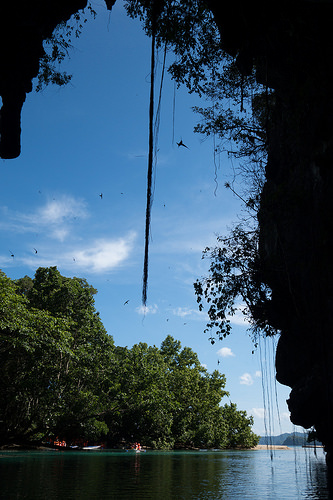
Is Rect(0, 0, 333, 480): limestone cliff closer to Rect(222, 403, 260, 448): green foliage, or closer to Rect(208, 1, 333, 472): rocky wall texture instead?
Rect(208, 1, 333, 472): rocky wall texture

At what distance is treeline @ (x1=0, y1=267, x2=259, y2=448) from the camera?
23.1 meters

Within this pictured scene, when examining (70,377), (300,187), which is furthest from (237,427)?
(300,187)

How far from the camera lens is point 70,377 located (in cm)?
2827

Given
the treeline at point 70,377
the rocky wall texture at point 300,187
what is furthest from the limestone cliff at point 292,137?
the treeline at point 70,377

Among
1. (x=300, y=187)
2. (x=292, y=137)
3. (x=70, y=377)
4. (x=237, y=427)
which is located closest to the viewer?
(x=300, y=187)

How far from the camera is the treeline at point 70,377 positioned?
23078 mm

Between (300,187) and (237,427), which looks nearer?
(300,187)

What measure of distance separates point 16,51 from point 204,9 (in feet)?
15.4

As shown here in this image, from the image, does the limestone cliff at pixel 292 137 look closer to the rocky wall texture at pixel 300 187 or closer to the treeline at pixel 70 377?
the rocky wall texture at pixel 300 187

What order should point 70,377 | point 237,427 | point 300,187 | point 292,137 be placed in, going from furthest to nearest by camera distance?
point 237,427
point 70,377
point 292,137
point 300,187

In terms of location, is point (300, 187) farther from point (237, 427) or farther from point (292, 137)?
point (237, 427)

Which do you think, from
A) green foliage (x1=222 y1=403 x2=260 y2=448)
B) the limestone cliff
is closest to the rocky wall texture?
the limestone cliff

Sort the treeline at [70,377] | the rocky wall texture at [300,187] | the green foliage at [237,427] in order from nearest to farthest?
the rocky wall texture at [300,187] → the treeline at [70,377] → the green foliage at [237,427]

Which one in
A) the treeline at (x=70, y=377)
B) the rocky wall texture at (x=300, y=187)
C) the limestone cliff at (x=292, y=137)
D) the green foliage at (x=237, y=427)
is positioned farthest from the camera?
the green foliage at (x=237, y=427)
